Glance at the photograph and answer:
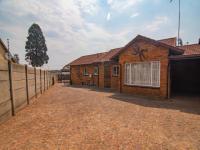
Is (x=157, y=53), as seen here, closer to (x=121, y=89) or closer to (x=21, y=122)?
(x=121, y=89)

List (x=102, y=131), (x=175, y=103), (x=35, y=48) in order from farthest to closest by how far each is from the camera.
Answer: (x=35, y=48)
(x=175, y=103)
(x=102, y=131)

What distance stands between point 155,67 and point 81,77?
44.5 feet

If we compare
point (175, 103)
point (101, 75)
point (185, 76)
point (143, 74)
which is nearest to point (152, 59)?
point (143, 74)

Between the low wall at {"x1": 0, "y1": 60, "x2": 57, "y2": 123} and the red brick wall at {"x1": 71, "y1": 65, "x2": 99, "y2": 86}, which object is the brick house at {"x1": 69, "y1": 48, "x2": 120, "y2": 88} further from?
the low wall at {"x1": 0, "y1": 60, "x2": 57, "y2": 123}

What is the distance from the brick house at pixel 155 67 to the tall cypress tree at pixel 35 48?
25.8m

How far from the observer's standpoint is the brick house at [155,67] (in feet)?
31.5

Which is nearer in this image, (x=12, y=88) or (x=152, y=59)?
(x=12, y=88)

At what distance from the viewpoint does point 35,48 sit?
36156 millimetres

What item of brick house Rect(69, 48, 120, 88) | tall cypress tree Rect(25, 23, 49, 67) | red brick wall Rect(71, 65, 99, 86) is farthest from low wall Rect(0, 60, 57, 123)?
tall cypress tree Rect(25, 23, 49, 67)

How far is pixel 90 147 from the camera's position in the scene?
3.53 m

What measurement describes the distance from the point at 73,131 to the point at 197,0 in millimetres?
14127

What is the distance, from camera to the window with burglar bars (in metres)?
10.2

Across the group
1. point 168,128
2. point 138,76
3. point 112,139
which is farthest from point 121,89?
point 112,139

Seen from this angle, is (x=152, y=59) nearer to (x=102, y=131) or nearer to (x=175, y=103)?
(x=175, y=103)
